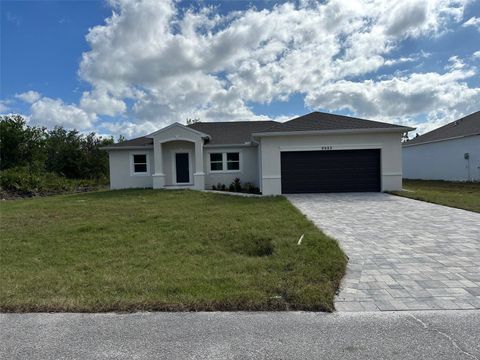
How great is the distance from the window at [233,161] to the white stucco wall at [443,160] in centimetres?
1575

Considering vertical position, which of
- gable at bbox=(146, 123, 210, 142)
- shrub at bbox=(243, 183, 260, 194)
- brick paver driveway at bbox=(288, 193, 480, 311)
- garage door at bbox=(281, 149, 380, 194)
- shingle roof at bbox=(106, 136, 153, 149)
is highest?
gable at bbox=(146, 123, 210, 142)

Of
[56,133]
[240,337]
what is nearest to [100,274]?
[240,337]

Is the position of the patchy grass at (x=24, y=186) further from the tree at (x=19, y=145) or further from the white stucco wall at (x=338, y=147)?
the white stucco wall at (x=338, y=147)

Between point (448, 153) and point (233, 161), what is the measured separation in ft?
53.4

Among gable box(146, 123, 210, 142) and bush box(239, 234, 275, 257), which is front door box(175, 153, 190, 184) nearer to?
gable box(146, 123, 210, 142)

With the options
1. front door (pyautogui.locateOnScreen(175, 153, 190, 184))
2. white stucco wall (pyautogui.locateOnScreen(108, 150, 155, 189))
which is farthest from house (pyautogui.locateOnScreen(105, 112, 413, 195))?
white stucco wall (pyautogui.locateOnScreen(108, 150, 155, 189))

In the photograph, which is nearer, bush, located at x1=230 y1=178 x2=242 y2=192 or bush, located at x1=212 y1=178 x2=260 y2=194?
bush, located at x1=212 y1=178 x2=260 y2=194

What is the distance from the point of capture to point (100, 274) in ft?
15.4

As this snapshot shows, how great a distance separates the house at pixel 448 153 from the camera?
21266 millimetres

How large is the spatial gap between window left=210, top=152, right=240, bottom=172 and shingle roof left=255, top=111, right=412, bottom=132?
4239mm

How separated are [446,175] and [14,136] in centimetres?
3852

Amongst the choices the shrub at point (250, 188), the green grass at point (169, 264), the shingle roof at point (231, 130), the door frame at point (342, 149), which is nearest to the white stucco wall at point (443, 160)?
the door frame at point (342, 149)

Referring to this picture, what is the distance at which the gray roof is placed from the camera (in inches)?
585

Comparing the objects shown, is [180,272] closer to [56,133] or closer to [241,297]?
[241,297]
